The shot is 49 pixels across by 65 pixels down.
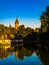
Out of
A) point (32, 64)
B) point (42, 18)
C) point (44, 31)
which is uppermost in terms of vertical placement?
point (42, 18)

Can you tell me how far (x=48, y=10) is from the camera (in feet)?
232

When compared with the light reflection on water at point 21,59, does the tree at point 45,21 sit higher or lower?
higher

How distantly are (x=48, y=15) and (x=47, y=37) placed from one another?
26.0ft

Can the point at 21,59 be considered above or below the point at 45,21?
below

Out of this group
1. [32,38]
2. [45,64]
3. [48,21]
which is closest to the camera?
[45,64]

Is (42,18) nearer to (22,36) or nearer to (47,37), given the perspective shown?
(47,37)

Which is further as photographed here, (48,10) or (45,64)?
(48,10)

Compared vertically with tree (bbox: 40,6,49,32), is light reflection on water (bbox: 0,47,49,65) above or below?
below

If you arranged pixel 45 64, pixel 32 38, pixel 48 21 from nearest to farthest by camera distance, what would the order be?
pixel 45 64 → pixel 48 21 → pixel 32 38

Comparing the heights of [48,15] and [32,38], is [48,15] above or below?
above

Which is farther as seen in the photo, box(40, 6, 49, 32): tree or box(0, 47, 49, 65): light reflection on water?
box(40, 6, 49, 32): tree

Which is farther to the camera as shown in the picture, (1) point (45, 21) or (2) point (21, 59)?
(1) point (45, 21)

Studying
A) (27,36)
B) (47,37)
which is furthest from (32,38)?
(47,37)

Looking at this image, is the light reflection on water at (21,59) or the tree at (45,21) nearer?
the light reflection on water at (21,59)
